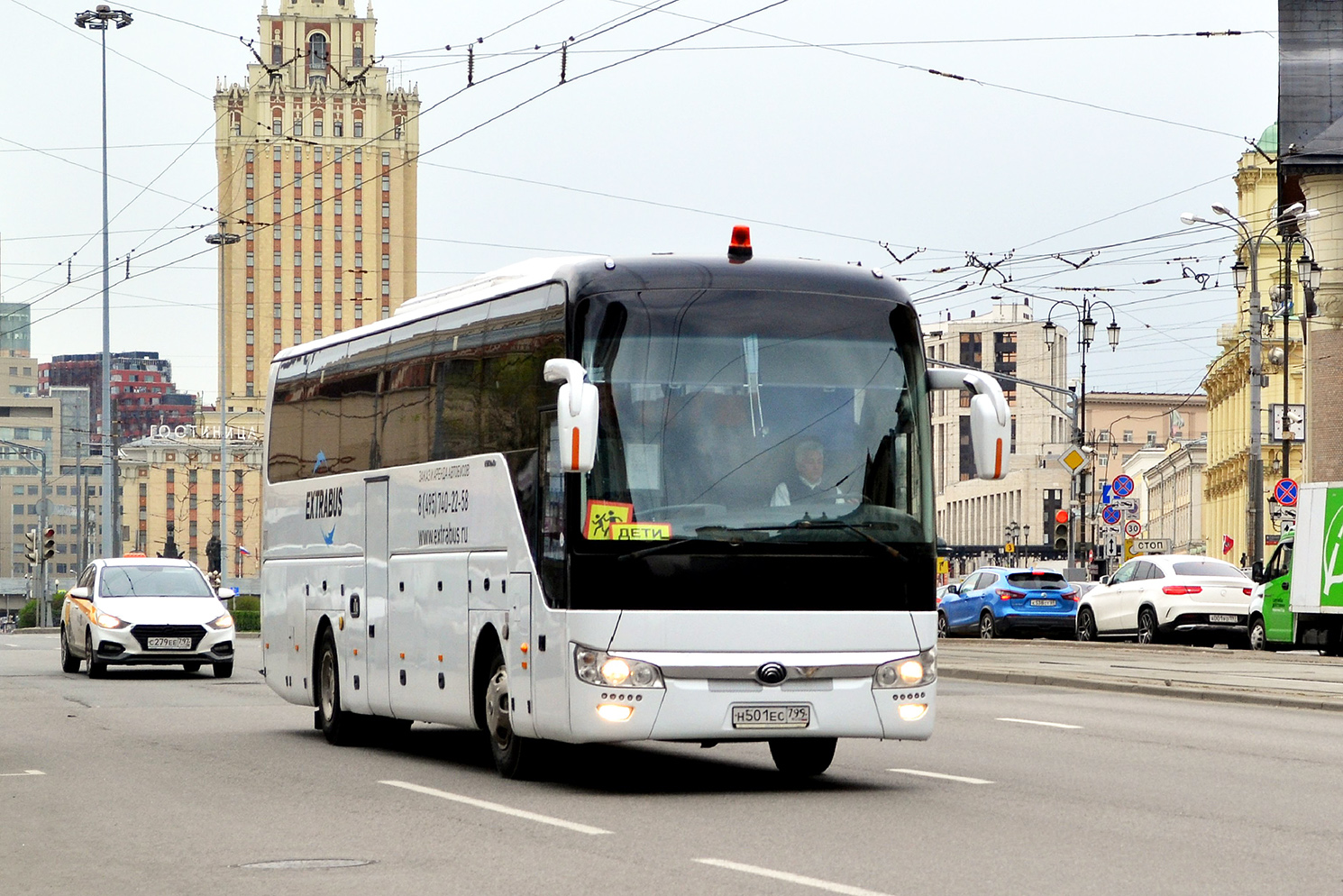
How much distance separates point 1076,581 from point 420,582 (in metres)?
36.6

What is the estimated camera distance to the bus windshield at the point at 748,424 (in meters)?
11.7

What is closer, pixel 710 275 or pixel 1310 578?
pixel 710 275

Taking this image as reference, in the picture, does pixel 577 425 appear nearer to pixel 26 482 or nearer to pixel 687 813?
pixel 687 813

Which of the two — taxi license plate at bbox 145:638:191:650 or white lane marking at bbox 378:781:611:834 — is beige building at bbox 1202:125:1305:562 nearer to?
taxi license plate at bbox 145:638:191:650

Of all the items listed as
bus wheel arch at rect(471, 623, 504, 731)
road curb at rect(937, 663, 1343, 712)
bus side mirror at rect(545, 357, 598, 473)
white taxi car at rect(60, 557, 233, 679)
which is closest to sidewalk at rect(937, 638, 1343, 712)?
road curb at rect(937, 663, 1343, 712)

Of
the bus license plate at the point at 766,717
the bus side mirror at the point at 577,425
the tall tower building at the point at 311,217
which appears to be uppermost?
the tall tower building at the point at 311,217

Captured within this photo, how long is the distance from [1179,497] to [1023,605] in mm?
93376

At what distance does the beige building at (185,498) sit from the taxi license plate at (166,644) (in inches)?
5179

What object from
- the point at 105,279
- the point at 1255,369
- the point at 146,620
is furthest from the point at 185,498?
the point at 146,620

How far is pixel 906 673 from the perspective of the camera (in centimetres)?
1206

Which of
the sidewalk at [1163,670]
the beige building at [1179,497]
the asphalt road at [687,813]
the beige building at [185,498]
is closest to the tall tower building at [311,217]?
the beige building at [185,498]

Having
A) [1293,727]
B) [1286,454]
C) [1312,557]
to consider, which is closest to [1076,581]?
[1286,454]

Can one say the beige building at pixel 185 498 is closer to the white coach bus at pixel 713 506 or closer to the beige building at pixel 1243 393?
the beige building at pixel 1243 393

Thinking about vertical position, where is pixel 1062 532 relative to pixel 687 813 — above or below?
above
